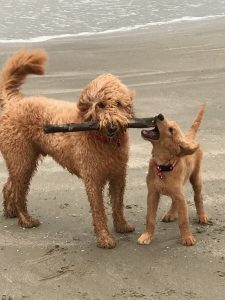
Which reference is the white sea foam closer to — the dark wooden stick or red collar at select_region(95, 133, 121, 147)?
the dark wooden stick

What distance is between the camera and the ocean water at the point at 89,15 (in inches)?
617

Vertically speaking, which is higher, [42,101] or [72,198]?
[42,101]

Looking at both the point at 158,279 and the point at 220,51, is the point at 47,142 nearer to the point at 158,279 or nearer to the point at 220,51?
the point at 158,279

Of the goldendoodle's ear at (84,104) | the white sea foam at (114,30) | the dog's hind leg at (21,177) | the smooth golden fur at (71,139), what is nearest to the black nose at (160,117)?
the smooth golden fur at (71,139)

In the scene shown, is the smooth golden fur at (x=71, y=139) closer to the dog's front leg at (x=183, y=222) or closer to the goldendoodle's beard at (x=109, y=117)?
the goldendoodle's beard at (x=109, y=117)

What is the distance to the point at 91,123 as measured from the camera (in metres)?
4.30

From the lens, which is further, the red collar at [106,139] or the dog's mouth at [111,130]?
the red collar at [106,139]

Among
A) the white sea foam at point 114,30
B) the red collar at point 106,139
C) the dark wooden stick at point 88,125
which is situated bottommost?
the white sea foam at point 114,30

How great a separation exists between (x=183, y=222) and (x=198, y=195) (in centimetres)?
48

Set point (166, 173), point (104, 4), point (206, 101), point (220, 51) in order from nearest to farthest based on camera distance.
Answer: point (166, 173)
point (206, 101)
point (220, 51)
point (104, 4)

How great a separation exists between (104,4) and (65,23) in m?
3.18

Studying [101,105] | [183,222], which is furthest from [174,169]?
[101,105]

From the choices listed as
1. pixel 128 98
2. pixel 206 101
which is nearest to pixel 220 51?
pixel 206 101

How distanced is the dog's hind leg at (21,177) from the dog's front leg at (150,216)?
1115 millimetres
